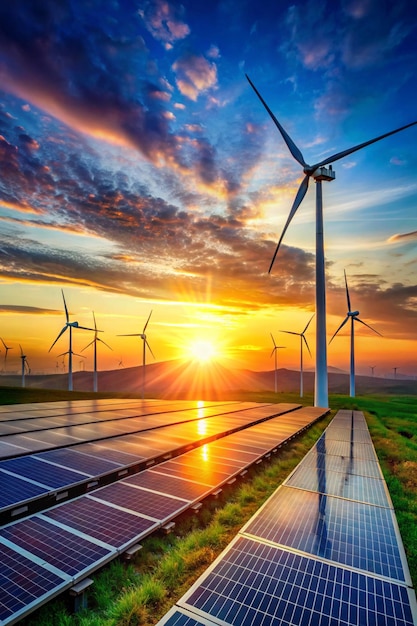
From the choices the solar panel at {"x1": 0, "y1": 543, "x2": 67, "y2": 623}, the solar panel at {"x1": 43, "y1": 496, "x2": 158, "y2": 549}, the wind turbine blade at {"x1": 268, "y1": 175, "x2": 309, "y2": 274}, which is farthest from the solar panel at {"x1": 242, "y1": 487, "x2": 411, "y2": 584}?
the wind turbine blade at {"x1": 268, "y1": 175, "x2": 309, "y2": 274}

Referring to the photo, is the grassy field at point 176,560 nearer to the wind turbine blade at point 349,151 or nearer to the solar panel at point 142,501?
the solar panel at point 142,501

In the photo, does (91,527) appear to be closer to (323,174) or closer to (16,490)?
(16,490)

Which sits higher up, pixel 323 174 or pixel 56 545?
pixel 323 174

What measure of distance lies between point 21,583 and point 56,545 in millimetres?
1195

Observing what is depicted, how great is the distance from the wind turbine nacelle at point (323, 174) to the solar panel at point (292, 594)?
46.5 m

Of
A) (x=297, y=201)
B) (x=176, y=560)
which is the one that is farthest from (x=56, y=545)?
(x=297, y=201)

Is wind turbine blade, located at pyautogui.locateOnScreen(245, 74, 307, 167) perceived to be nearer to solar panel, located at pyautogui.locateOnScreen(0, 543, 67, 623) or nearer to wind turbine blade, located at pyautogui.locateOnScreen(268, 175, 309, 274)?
wind turbine blade, located at pyautogui.locateOnScreen(268, 175, 309, 274)

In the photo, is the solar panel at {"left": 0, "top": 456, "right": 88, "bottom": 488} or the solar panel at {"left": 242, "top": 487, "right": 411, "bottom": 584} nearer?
the solar panel at {"left": 242, "top": 487, "right": 411, "bottom": 584}

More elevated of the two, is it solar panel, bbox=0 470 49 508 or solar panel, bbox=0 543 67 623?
solar panel, bbox=0 470 49 508

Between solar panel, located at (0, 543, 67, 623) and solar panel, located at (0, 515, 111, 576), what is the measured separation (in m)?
0.24

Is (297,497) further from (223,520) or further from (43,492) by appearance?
(43,492)

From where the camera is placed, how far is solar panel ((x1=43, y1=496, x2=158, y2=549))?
23.6 feet

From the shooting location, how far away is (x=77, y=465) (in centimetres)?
1159


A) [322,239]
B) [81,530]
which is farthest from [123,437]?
[322,239]
